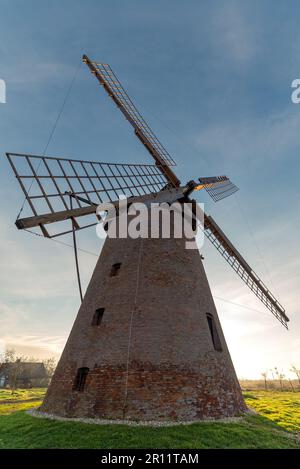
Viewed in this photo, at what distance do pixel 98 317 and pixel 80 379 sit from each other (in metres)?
2.15

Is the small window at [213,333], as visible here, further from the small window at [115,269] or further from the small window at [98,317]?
the small window at [98,317]

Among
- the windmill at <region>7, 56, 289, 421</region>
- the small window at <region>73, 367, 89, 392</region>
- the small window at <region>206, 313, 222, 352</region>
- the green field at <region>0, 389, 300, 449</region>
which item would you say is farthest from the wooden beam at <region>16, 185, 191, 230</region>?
the small window at <region>206, 313, 222, 352</region>

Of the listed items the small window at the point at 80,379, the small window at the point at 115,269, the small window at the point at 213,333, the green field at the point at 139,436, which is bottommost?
the green field at the point at 139,436

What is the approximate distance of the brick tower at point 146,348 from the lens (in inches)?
319

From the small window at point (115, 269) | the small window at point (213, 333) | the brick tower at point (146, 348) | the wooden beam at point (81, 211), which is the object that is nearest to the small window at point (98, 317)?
the brick tower at point (146, 348)

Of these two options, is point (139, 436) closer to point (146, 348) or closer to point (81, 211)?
point (146, 348)

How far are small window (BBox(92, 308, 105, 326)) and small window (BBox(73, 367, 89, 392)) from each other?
160 cm

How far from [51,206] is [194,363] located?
266 inches

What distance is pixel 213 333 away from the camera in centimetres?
1114

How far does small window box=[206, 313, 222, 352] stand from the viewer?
1082 cm

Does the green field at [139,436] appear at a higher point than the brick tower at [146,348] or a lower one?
lower
